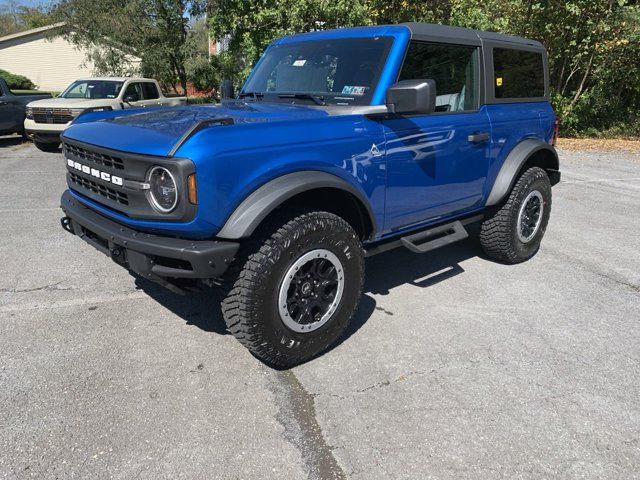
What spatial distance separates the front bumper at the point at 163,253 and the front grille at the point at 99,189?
0.16 meters

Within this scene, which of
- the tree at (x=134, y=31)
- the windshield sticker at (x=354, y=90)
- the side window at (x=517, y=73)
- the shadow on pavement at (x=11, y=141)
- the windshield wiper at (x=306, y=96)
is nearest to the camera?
the windshield sticker at (x=354, y=90)

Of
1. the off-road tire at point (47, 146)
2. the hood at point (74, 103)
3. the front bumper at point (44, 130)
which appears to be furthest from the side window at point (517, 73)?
the off-road tire at point (47, 146)

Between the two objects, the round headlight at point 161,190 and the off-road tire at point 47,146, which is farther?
the off-road tire at point 47,146

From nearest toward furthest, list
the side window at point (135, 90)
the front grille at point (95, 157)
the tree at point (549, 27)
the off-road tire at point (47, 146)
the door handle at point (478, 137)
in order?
1. the front grille at point (95, 157)
2. the door handle at point (478, 137)
3. the off-road tire at point (47, 146)
4. the side window at point (135, 90)
5. the tree at point (549, 27)

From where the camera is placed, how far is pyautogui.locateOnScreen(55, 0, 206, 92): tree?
60.3 feet

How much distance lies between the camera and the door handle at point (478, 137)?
154 inches

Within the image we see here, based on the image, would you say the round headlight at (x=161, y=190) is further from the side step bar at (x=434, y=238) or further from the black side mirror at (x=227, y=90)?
the black side mirror at (x=227, y=90)

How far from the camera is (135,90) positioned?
12070 mm

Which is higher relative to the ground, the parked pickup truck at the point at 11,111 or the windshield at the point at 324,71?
the windshield at the point at 324,71

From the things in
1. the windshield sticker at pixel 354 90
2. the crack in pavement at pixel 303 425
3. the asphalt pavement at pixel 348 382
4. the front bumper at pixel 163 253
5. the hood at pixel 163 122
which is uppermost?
the windshield sticker at pixel 354 90

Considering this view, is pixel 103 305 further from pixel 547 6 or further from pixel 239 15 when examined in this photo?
pixel 547 6

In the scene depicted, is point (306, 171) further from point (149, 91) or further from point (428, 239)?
point (149, 91)

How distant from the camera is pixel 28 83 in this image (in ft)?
112

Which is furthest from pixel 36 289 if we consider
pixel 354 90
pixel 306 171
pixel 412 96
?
pixel 412 96
